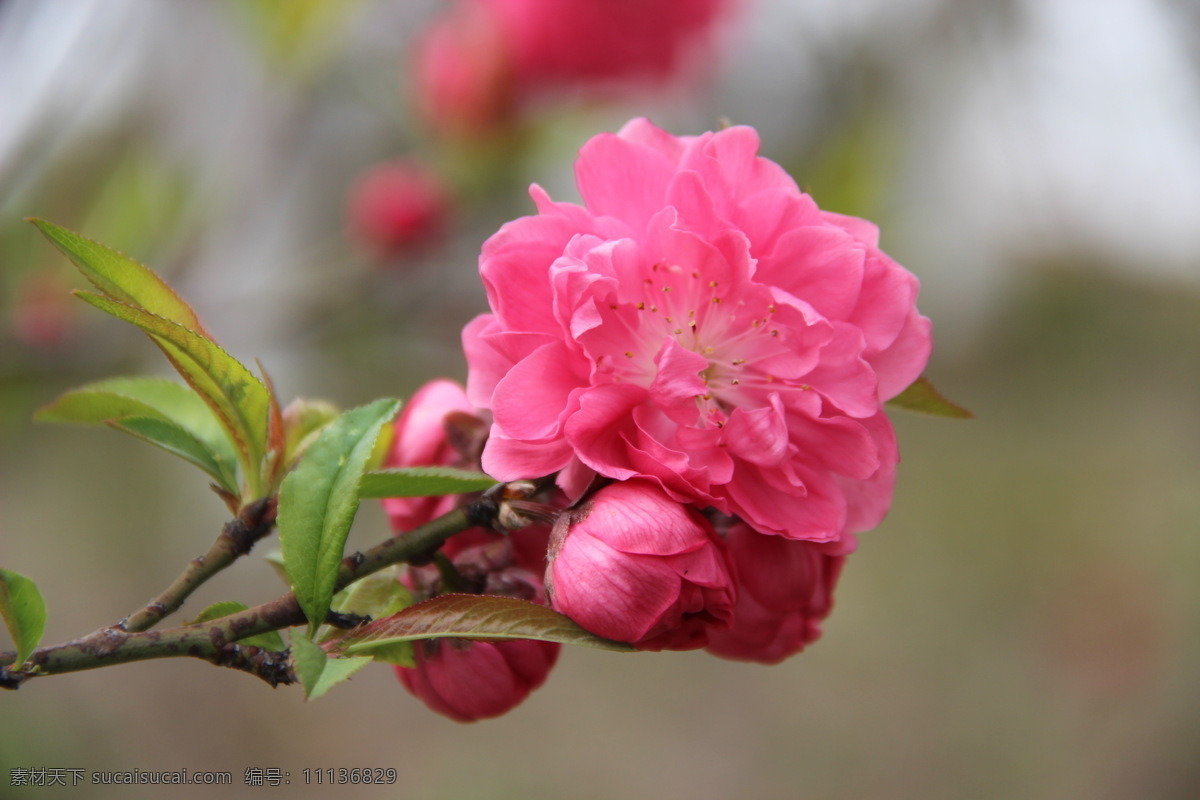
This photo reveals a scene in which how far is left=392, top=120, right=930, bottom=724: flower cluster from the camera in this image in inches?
16.4

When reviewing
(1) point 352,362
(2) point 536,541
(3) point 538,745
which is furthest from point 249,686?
(2) point 536,541

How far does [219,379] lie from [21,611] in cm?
15

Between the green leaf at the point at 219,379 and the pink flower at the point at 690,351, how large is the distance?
0.40ft

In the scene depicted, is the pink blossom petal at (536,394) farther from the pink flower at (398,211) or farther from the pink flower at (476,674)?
the pink flower at (398,211)

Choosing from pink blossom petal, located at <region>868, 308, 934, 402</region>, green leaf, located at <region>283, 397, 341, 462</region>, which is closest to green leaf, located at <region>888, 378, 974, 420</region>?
pink blossom petal, located at <region>868, 308, 934, 402</region>

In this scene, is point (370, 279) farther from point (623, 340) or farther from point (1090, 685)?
point (1090, 685)

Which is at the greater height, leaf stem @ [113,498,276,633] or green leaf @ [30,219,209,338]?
green leaf @ [30,219,209,338]

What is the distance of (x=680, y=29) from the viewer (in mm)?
1674

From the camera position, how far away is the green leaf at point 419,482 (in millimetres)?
427

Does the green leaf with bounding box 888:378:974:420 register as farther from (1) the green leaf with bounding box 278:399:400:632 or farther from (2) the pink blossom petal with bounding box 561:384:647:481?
(1) the green leaf with bounding box 278:399:400:632

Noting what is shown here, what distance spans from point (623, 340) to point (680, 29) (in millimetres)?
1371

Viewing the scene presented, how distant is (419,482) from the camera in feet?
1.42

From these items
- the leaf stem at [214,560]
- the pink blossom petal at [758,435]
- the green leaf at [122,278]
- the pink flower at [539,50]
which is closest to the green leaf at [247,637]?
the leaf stem at [214,560]

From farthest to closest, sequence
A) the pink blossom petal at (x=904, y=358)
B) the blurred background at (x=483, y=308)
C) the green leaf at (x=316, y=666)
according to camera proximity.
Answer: the blurred background at (x=483, y=308) → the pink blossom petal at (x=904, y=358) → the green leaf at (x=316, y=666)
